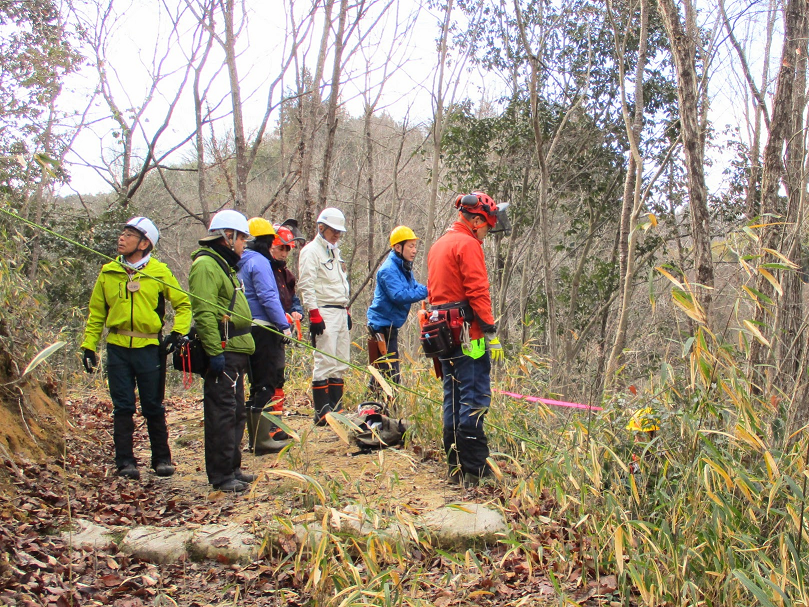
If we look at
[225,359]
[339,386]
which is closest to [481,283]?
[225,359]

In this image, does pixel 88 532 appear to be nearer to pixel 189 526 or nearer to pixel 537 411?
pixel 189 526

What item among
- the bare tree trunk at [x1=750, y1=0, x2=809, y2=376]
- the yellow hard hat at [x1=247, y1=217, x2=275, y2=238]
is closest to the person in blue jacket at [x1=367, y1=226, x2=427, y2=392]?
the yellow hard hat at [x1=247, y1=217, x2=275, y2=238]

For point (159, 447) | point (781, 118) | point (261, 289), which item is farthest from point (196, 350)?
point (781, 118)

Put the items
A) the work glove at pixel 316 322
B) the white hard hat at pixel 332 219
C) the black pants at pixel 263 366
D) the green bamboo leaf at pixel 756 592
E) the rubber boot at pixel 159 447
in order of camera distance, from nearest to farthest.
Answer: the green bamboo leaf at pixel 756 592
the rubber boot at pixel 159 447
the black pants at pixel 263 366
the work glove at pixel 316 322
the white hard hat at pixel 332 219

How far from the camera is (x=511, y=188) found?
48.2 feet

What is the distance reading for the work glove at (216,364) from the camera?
4211 millimetres

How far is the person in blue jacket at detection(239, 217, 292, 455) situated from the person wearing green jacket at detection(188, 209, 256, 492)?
604mm

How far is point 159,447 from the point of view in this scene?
4.89 meters

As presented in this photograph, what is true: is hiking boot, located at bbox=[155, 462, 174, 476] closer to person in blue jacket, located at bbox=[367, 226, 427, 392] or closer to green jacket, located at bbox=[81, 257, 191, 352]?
green jacket, located at bbox=[81, 257, 191, 352]

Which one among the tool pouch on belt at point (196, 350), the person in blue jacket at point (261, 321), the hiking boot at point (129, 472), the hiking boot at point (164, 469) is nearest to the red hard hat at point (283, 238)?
the person in blue jacket at point (261, 321)

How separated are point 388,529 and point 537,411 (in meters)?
1.65

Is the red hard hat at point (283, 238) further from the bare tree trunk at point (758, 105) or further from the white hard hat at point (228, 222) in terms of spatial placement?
the bare tree trunk at point (758, 105)

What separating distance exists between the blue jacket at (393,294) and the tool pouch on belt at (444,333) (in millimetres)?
1714

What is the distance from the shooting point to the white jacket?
5770 mm
